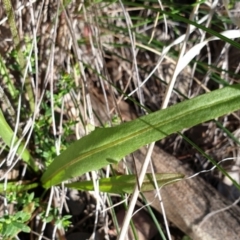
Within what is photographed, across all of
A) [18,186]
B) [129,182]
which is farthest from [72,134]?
[129,182]

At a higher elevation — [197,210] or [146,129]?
[146,129]

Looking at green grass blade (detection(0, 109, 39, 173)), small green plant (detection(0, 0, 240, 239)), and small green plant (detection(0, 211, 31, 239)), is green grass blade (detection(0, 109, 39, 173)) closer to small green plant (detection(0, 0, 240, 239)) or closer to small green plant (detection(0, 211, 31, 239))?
small green plant (detection(0, 0, 240, 239))

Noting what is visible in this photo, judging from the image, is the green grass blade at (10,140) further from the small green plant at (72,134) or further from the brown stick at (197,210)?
the brown stick at (197,210)

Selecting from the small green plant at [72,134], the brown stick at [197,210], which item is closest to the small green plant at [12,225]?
the small green plant at [72,134]

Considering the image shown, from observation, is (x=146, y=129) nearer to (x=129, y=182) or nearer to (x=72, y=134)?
(x=129, y=182)

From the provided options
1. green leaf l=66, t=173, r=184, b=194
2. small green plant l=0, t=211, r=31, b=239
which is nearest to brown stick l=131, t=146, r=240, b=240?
green leaf l=66, t=173, r=184, b=194

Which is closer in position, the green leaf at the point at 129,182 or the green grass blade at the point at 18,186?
the green leaf at the point at 129,182

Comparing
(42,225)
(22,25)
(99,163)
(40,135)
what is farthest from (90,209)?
(22,25)

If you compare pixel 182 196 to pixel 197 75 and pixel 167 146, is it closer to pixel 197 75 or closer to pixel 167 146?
pixel 167 146
